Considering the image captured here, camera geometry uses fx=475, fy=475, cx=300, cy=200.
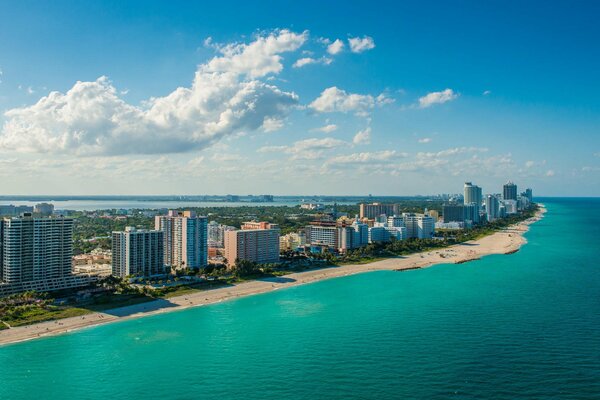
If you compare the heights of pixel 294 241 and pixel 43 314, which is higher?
pixel 294 241

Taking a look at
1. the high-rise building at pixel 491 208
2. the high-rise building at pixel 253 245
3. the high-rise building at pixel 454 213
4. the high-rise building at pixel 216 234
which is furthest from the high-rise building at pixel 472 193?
the high-rise building at pixel 253 245

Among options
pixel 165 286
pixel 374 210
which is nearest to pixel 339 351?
pixel 165 286

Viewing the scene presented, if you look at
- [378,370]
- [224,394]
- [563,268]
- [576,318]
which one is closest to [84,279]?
[224,394]

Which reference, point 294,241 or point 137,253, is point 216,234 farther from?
point 137,253

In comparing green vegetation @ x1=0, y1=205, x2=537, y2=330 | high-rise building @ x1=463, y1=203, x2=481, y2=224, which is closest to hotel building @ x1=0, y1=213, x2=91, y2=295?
green vegetation @ x1=0, y1=205, x2=537, y2=330

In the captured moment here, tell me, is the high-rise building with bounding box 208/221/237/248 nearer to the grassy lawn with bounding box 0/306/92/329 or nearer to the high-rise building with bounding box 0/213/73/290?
the high-rise building with bounding box 0/213/73/290

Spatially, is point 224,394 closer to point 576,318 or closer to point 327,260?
point 576,318
